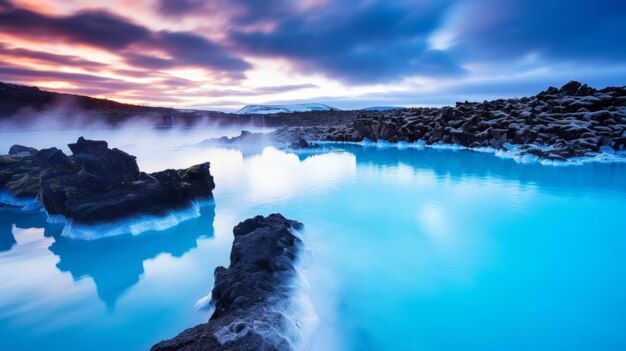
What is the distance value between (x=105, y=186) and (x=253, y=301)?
8938 millimetres

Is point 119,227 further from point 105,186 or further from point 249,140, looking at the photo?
point 249,140

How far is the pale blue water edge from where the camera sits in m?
4.94

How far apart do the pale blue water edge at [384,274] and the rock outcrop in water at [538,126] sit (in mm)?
13897

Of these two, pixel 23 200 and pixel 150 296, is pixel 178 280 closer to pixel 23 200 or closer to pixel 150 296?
pixel 150 296

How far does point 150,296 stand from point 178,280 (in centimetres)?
75

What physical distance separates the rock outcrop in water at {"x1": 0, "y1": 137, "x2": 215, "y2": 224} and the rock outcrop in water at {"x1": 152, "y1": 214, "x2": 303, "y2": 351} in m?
4.96

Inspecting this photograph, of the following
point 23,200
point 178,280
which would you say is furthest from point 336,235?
point 23,200

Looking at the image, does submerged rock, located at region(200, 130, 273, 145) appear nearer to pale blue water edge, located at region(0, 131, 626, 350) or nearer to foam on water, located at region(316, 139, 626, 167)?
foam on water, located at region(316, 139, 626, 167)

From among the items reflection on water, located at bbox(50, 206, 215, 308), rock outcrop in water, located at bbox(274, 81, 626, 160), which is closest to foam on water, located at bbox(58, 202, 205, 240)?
reflection on water, located at bbox(50, 206, 215, 308)

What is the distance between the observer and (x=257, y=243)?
6055mm

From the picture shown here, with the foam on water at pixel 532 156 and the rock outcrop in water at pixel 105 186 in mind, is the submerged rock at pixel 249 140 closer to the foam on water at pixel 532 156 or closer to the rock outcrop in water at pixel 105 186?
the foam on water at pixel 532 156

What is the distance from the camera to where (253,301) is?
4.52 metres

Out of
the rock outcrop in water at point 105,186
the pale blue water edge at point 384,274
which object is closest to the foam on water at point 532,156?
the pale blue water edge at point 384,274

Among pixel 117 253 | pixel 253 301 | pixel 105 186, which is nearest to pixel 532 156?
pixel 253 301
